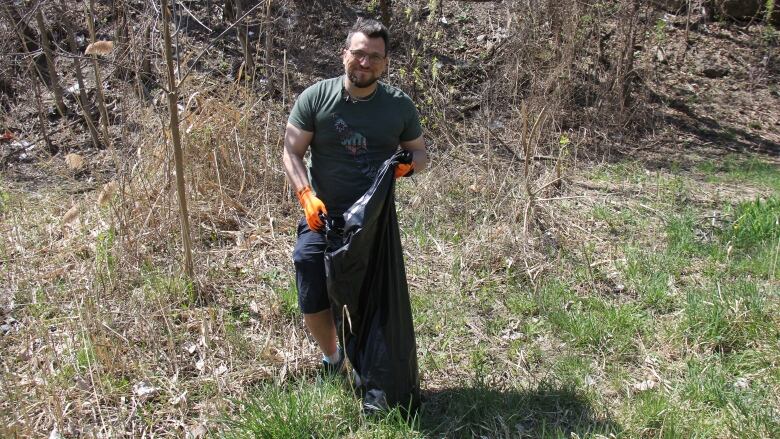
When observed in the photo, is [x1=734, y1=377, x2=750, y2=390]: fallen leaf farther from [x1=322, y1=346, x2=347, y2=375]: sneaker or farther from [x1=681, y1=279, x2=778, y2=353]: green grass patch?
[x1=322, y1=346, x2=347, y2=375]: sneaker

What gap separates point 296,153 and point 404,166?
0.51m

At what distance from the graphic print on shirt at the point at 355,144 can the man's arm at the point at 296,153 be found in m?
0.14

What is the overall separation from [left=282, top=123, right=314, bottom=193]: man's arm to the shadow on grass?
1257 millimetres

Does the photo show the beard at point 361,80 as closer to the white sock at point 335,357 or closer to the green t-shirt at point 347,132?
the green t-shirt at point 347,132

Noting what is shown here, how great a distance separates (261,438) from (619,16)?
724 centimetres

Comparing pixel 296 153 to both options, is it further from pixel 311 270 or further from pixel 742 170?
pixel 742 170

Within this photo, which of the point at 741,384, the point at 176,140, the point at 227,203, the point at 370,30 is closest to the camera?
the point at 370,30

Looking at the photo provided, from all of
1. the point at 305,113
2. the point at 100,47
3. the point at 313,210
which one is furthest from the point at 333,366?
the point at 100,47

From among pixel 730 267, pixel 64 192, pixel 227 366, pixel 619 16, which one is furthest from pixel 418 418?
pixel 619 16

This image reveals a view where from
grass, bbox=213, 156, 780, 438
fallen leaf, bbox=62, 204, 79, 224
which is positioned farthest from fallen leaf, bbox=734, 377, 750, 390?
fallen leaf, bbox=62, 204, 79, 224

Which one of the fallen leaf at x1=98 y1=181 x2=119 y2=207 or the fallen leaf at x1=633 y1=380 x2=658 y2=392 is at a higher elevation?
the fallen leaf at x1=98 y1=181 x2=119 y2=207

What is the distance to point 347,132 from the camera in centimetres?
305

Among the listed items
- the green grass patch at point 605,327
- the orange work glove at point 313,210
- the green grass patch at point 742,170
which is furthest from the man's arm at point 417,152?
the green grass patch at point 742,170

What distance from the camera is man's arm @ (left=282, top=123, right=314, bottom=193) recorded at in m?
3.06
